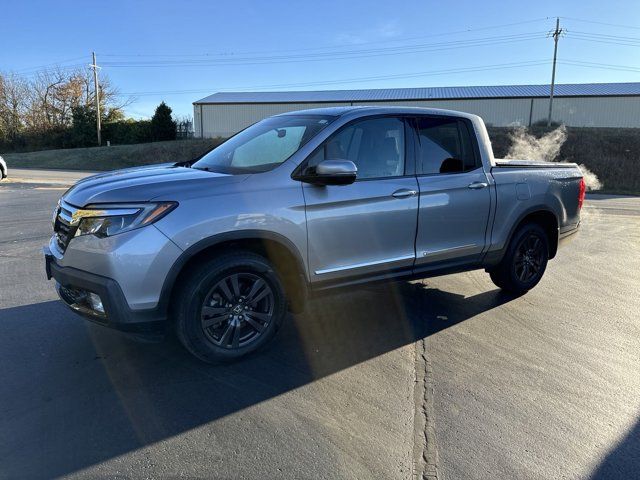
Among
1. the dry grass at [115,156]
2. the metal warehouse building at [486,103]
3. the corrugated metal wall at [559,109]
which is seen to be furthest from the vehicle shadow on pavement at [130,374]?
the corrugated metal wall at [559,109]

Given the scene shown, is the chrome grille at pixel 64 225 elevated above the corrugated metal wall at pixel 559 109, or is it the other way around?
the corrugated metal wall at pixel 559 109

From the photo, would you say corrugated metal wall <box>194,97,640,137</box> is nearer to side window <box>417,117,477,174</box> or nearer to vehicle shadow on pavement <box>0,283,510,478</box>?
side window <box>417,117,477,174</box>

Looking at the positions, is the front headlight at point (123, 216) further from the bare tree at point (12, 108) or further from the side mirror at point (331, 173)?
the bare tree at point (12, 108)

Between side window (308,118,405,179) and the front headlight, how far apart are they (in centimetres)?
131

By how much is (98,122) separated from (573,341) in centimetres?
5342

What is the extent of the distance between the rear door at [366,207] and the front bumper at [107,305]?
125cm

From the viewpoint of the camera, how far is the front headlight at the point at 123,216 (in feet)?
10.7

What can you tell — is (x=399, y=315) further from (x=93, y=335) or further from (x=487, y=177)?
(x=93, y=335)

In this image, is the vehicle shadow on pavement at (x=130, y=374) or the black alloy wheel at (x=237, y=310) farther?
the black alloy wheel at (x=237, y=310)

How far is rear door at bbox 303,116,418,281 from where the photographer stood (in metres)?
3.87

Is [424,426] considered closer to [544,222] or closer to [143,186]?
[143,186]

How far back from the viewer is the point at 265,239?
12.0ft

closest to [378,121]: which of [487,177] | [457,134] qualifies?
[457,134]

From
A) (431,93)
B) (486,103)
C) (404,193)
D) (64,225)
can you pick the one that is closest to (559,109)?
(486,103)
